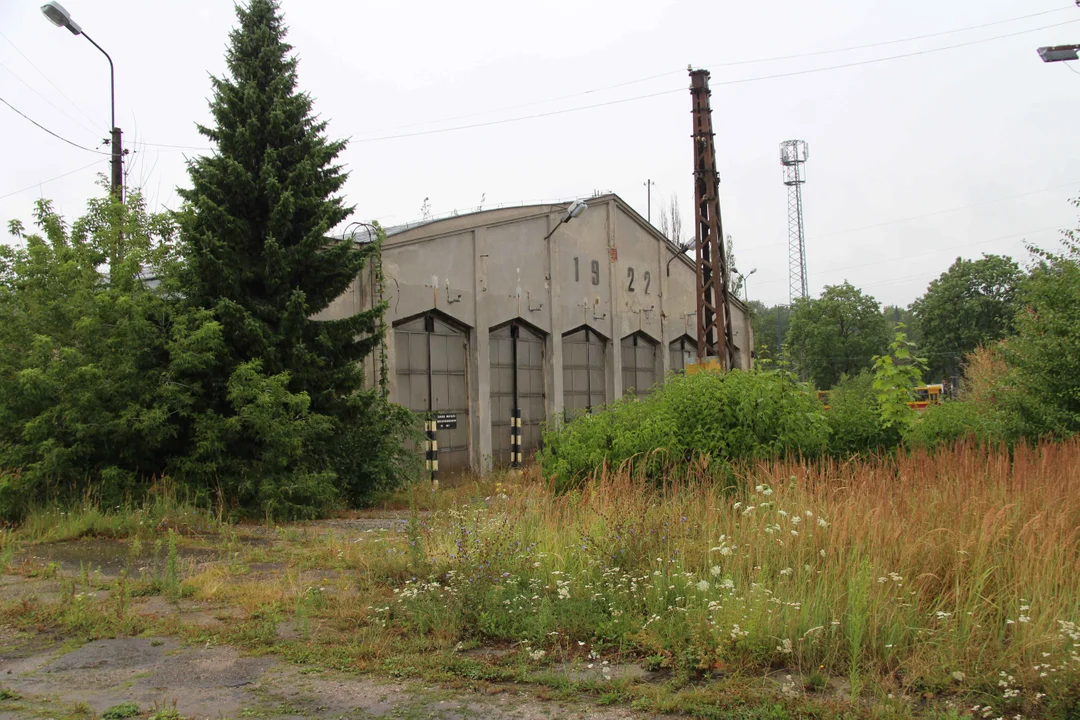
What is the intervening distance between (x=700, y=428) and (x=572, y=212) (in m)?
14.0

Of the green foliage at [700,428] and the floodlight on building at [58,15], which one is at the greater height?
the floodlight on building at [58,15]

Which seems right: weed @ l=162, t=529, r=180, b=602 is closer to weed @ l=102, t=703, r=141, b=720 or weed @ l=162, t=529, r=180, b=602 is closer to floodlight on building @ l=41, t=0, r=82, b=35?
weed @ l=102, t=703, r=141, b=720

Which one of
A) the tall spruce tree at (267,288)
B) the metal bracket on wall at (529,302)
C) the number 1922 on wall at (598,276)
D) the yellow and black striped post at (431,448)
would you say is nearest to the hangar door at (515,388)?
the metal bracket on wall at (529,302)

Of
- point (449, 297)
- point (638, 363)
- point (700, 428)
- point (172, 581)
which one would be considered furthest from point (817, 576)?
point (638, 363)

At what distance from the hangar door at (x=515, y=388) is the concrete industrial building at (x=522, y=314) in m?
0.04

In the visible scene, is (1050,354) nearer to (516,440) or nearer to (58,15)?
(516,440)

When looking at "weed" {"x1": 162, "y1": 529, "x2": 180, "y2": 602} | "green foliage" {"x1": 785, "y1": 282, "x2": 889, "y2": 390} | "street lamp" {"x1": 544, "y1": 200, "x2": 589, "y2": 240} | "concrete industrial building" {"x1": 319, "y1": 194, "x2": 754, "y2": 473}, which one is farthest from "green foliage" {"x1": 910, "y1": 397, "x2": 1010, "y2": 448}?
"green foliage" {"x1": 785, "y1": 282, "x2": 889, "y2": 390}

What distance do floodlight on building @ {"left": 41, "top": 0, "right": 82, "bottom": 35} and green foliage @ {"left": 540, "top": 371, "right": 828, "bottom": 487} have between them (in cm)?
1135

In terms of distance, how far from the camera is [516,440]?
2320 cm

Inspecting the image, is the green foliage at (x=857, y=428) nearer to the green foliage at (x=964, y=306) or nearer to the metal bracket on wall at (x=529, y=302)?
the metal bracket on wall at (x=529, y=302)

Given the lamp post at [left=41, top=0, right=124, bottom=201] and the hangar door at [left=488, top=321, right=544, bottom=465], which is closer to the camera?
the lamp post at [left=41, top=0, right=124, bottom=201]

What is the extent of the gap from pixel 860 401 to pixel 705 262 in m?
12.2

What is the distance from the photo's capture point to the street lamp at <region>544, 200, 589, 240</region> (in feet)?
74.9

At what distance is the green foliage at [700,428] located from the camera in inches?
392
